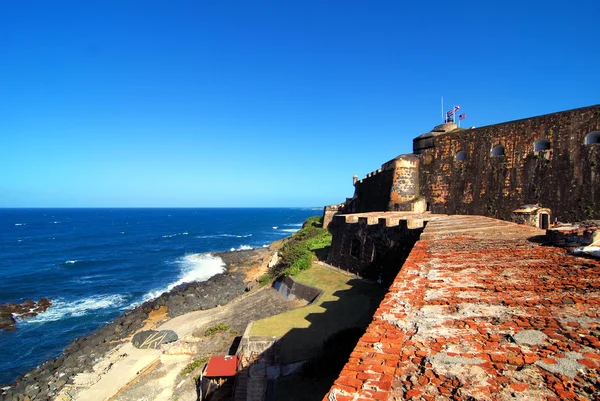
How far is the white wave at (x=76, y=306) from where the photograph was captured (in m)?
26.5

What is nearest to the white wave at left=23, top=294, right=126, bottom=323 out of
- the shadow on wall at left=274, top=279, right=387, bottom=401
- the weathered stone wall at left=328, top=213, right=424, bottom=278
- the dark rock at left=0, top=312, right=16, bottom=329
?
the dark rock at left=0, top=312, right=16, bottom=329

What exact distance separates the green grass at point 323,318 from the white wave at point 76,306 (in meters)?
20.5

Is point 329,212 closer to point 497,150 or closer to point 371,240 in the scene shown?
point 371,240

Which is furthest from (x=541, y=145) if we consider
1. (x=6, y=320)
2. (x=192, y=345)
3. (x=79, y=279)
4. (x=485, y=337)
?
(x=79, y=279)

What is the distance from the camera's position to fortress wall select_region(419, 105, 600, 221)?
49.0ft

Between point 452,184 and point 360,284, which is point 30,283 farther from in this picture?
point 452,184

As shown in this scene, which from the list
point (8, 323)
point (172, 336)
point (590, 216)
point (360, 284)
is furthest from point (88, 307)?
point (590, 216)

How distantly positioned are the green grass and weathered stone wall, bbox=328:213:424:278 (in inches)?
52.9

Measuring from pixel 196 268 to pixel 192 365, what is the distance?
99.2 feet

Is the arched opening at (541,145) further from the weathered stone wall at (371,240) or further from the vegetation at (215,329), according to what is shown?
the vegetation at (215,329)

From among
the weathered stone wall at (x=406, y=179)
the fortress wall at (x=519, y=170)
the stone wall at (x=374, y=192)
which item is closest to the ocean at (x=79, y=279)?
the stone wall at (x=374, y=192)

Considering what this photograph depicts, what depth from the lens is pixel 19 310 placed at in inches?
1094

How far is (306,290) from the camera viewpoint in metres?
19.8

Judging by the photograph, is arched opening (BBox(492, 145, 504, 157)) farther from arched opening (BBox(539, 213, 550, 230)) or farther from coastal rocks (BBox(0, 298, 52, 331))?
coastal rocks (BBox(0, 298, 52, 331))
